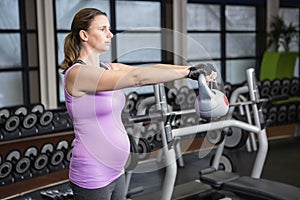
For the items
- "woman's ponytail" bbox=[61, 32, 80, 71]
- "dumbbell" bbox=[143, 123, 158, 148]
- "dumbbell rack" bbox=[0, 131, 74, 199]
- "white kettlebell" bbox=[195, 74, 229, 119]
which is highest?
"woman's ponytail" bbox=[61, 32, 80, 71]

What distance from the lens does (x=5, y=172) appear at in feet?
9.82

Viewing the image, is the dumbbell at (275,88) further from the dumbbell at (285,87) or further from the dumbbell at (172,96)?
the dumbbell at (172,96)

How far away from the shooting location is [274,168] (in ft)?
12.7

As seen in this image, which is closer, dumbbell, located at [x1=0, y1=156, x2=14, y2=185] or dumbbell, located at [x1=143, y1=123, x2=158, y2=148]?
dumbbell, located at [x1=0, y1=156, x2=14, y2=185]

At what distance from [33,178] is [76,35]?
2.16 metres

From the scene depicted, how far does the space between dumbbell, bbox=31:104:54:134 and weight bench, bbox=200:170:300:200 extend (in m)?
1.38

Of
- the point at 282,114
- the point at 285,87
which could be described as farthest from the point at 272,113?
the point at 285,87

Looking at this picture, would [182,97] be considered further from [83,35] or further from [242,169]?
[83,35]

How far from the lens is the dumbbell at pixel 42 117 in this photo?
11.0ft

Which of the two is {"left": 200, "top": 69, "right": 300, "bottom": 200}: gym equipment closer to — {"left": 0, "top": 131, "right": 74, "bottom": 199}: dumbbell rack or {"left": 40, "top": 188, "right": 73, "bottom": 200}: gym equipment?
{"left": 40, "top": 188, "right": 73, "bottom": 200}: gym equipment

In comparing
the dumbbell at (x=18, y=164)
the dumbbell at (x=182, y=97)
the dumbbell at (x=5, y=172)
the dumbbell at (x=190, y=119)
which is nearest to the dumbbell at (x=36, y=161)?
the dumbbell at (x=18, y=164)

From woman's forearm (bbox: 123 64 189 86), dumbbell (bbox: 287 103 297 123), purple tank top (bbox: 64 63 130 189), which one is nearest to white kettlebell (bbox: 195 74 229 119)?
woman's forearm (bbox: 123 64 189 86)

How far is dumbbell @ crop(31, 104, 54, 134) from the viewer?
3358mm

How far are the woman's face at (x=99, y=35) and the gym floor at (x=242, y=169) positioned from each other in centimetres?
159
